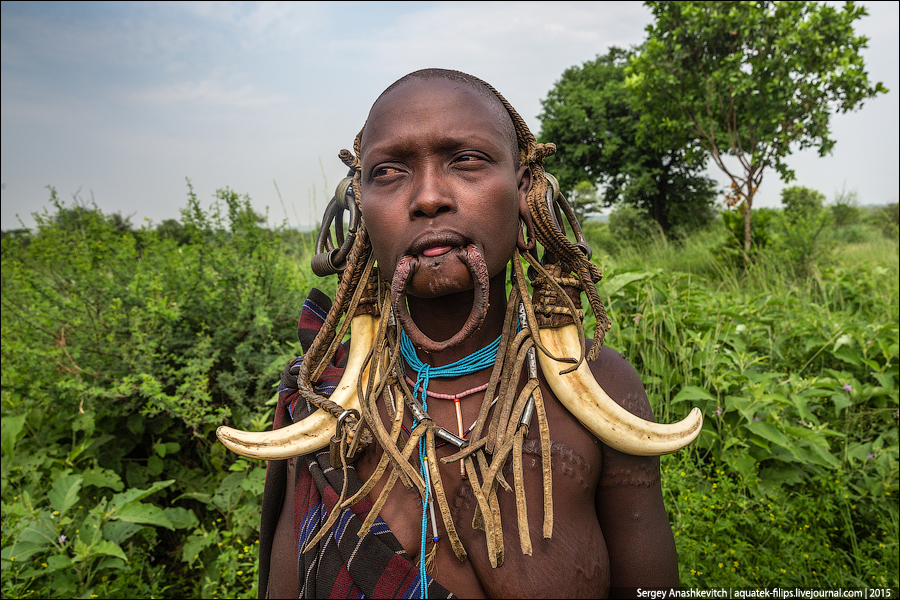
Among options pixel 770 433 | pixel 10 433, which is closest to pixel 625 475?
pixel 770 433

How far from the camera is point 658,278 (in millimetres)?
3801

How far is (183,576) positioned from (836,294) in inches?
244

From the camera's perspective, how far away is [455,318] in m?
1.21

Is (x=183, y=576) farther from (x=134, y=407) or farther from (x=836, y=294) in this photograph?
(x=836, y=294)

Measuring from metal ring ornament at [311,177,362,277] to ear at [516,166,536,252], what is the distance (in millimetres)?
424

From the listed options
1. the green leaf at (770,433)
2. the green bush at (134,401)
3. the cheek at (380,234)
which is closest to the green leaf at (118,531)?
the green bush at (134,401)

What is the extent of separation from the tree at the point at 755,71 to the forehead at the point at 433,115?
28.7 ft

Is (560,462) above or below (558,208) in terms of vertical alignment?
below

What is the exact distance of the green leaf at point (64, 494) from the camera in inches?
94.4

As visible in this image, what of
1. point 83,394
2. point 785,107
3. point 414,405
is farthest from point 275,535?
point 785,107

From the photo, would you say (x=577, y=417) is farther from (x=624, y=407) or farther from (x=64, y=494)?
(x=64, y=494)

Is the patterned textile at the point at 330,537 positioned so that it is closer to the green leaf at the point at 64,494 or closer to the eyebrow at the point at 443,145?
the eyebrow at the point at 443,145

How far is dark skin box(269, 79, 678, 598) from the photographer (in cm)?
107

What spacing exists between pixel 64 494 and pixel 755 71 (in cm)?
1174
